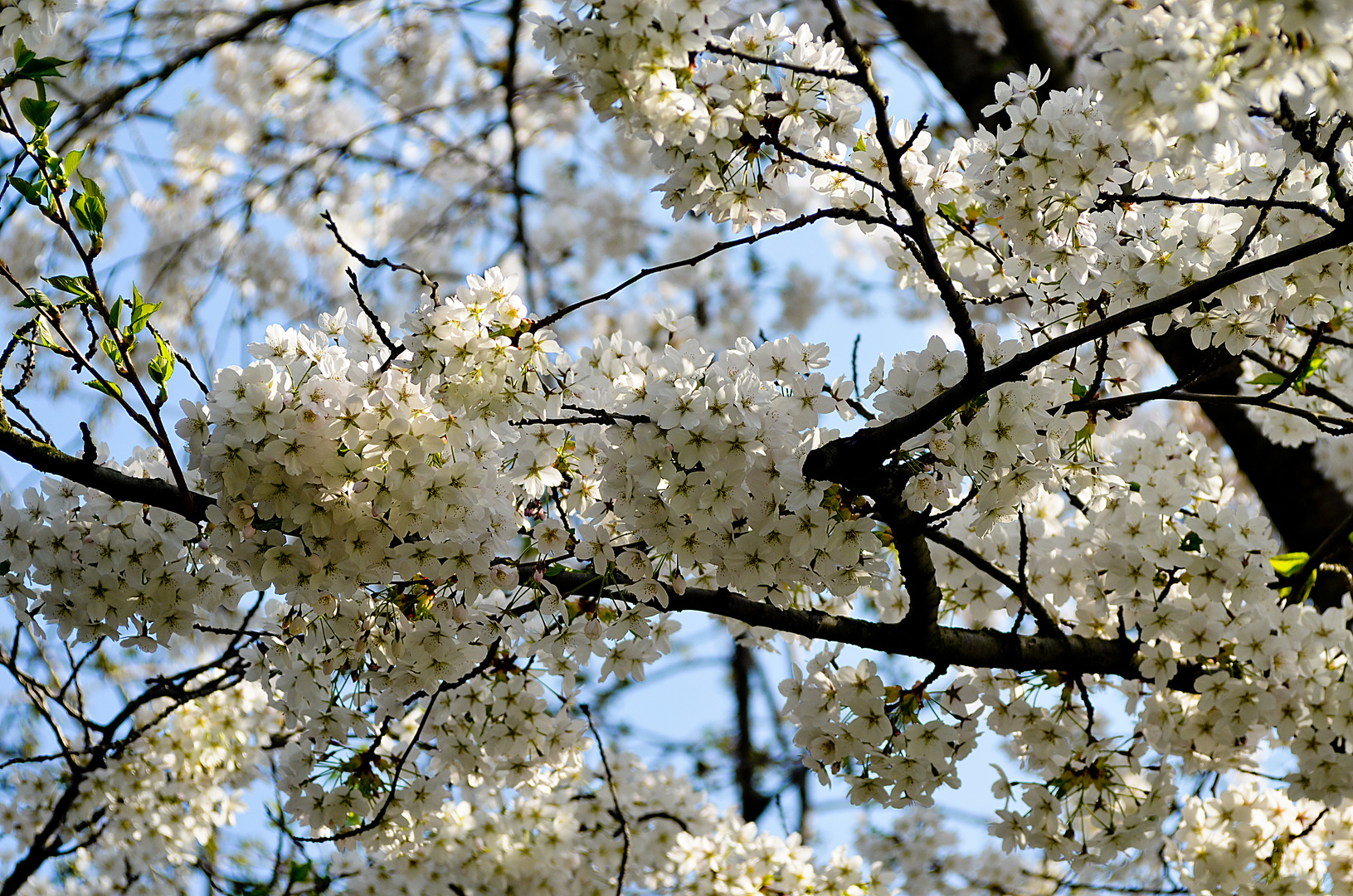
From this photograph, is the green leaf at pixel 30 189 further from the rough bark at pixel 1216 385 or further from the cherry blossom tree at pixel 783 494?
the rough bark at pixel 1216 385

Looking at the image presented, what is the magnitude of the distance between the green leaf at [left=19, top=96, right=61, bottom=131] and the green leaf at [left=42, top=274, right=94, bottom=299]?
293 millimetres

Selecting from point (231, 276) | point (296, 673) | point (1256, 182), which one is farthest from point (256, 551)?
point (231, 276)

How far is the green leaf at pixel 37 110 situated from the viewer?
1847mm

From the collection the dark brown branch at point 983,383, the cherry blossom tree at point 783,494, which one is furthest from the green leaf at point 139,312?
the dark brown branch at point 983,383

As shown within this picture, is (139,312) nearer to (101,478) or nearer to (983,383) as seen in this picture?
(101,478)

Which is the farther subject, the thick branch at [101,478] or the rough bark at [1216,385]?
the rough bark at [1216,385]

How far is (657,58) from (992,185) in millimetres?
980

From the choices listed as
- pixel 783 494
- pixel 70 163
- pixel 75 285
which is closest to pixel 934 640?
pixel 783 494

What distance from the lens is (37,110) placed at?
6.09 feet

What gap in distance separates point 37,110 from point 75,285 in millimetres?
335

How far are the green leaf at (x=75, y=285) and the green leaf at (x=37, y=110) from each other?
0.96 feet

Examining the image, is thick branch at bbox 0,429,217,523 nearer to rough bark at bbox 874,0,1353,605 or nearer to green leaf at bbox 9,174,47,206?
green leaf at bbox 9,174,47,206

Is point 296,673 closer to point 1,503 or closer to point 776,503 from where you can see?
point 1,503

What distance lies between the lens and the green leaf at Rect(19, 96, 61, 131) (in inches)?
72.7
